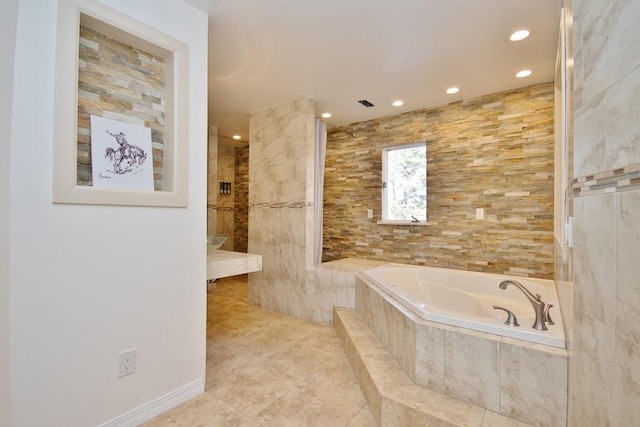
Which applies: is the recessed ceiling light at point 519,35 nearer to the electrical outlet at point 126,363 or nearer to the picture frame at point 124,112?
the picture frame at point 124,112

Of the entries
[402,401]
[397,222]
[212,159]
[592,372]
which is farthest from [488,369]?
[212,159]

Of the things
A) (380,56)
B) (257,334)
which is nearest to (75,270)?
(257,334)

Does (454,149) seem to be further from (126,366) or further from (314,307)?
(126,366)

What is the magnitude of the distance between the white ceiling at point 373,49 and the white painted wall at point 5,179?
3.04 ft

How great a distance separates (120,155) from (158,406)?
143cm

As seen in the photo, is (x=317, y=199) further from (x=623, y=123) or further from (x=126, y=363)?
(x=623, y=123)

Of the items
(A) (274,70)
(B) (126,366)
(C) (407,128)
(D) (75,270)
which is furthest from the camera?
(C) (407,128)

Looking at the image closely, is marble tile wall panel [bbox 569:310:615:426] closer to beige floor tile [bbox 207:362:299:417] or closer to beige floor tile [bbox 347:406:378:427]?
beige floor tile [bbox 347:406:378:427]

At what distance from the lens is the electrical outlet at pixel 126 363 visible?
58.8 inches

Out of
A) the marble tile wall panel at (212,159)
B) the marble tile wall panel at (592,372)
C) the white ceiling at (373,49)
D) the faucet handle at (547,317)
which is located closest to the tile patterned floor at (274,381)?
the marble tile wall panel at (592,372)

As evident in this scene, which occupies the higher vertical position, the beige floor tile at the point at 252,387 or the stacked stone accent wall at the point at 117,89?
the stacked stone accent wall at the point at 117,89

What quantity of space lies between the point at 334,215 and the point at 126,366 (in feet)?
10.2

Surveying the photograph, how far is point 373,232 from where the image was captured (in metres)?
3.84

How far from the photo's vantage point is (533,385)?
131cm
